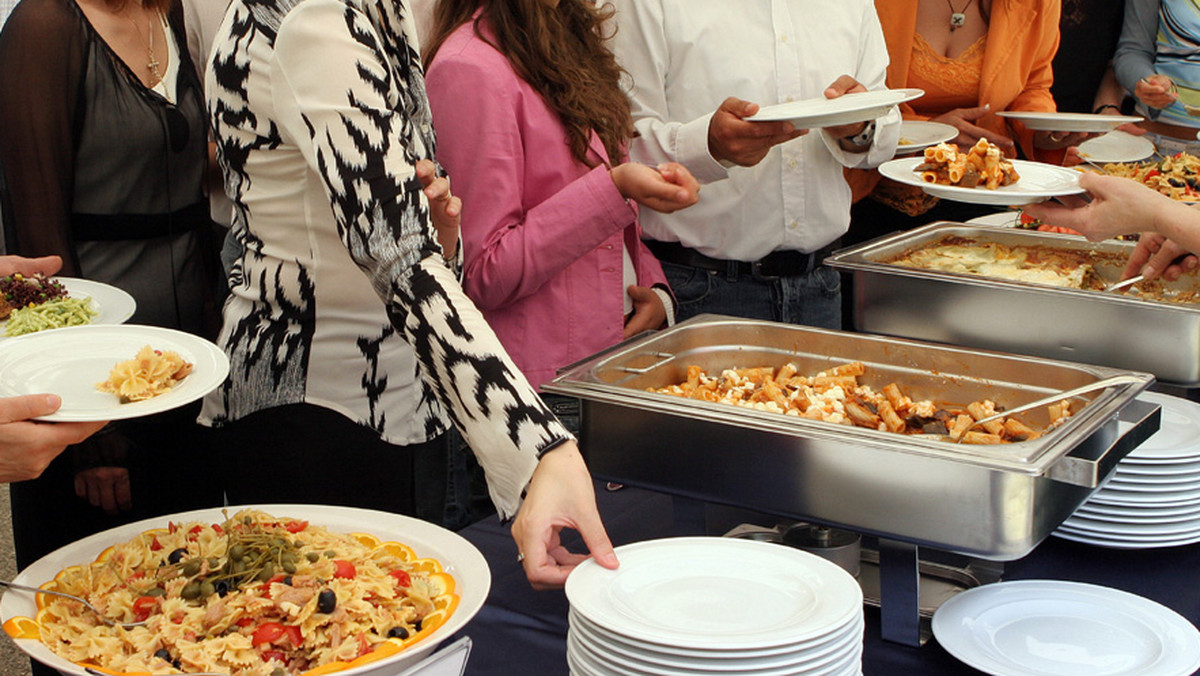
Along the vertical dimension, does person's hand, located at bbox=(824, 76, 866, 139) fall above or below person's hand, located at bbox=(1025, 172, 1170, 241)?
above

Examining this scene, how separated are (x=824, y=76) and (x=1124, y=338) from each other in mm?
773

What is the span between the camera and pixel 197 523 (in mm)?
1024

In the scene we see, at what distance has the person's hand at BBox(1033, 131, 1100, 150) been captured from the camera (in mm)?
2836

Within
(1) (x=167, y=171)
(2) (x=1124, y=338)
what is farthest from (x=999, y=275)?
(1) (x=167, y=171)

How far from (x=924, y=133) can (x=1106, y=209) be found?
2.86 ft

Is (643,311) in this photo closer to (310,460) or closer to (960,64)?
(310,460)

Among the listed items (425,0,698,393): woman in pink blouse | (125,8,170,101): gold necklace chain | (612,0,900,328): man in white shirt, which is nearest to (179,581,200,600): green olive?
(425,0,698,393): woman in pink blouse

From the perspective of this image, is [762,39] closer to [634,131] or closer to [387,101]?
[634,131]

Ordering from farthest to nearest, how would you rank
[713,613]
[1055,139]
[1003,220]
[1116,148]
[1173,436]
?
[1116,148] < [1055,139] < [1003,220] < [1173,436] < [713,613]

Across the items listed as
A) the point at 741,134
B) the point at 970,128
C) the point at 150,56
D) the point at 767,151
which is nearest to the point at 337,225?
the point at 150,56

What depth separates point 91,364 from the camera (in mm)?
1087

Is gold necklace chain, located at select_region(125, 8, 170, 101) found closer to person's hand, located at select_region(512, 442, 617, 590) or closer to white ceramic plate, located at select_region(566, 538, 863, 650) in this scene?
person's hand, located at select_region(512, 442, 617, 590)

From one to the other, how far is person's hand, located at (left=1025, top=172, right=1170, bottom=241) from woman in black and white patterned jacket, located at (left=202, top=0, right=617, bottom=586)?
40.0 inches

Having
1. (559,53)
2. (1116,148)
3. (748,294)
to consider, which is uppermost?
(559,53)
